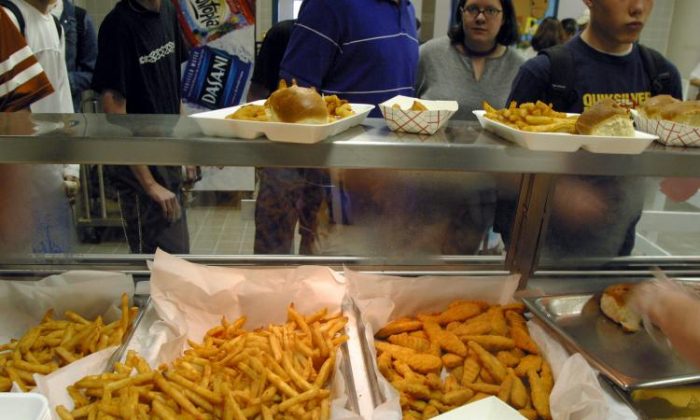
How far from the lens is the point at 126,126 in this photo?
136 cm

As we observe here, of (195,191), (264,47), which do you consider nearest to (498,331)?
(195,191)

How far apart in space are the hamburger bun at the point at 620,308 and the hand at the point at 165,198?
4.78 ft

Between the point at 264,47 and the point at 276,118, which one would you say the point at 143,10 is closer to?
the point at 264,47

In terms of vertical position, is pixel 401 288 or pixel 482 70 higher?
pixel 482 70

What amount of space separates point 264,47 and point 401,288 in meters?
2.02

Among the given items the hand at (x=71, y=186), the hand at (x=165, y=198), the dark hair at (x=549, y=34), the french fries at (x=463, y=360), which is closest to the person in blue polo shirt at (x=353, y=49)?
the hand at (x=165, y=198)

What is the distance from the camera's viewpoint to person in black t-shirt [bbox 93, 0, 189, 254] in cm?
193

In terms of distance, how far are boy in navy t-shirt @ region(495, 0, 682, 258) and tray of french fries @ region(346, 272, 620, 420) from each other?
282 mm

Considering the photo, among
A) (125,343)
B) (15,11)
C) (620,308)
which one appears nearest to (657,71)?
(620,308)

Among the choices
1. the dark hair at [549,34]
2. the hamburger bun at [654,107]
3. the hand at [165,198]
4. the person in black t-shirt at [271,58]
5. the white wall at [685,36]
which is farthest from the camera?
the white wall at [685,36]

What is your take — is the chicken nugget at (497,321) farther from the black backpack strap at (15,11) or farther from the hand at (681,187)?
the black backpack strap at (15,11)

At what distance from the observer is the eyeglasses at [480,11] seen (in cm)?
282

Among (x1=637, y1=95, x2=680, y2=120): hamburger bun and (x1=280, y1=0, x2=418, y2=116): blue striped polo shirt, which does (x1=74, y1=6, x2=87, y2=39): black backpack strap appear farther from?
(x1=637, y1=95, x2=680, y2=120): hamburger bun

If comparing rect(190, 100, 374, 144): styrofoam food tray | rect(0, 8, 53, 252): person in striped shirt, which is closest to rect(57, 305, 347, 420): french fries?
rect(190, 100, 374, 144): styrofoam food tray
